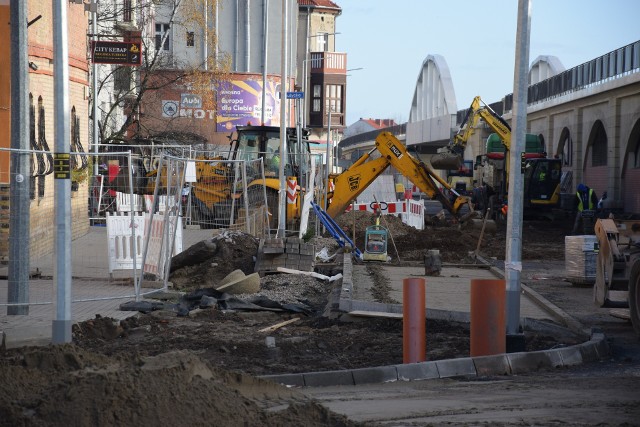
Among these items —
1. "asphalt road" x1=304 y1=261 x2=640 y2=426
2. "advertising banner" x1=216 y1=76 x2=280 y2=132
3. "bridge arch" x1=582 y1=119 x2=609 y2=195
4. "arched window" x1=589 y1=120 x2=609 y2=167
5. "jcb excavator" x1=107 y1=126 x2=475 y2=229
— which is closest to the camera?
"asphalt road" x1=304 y1=261 x2=640 y2=426

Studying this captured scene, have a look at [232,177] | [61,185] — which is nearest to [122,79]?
[232,177]

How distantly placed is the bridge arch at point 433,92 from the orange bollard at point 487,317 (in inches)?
2988

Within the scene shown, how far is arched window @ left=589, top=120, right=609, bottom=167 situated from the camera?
157 feet

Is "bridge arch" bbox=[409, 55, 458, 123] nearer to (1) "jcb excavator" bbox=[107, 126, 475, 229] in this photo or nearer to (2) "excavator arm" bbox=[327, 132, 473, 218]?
(1) "jcb excavator" bbox=[107, 126, 475, 229]

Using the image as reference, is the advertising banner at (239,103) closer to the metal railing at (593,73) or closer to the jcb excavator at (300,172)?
the metal railing at (593,73)

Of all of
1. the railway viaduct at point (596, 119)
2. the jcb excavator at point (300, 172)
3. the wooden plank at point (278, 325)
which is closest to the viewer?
the wooden plank at point (278, 325)

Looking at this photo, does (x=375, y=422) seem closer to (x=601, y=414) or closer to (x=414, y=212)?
(x=601, y=414)

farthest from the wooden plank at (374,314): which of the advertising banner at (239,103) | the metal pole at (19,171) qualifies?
the advertising banner at (239,103)

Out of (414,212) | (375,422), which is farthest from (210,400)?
(414,212)

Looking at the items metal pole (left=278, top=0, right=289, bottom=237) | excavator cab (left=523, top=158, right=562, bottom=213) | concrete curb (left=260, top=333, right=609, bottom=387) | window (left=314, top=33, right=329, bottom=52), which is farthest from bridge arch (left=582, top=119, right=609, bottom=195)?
window (left=314, top=33, right=329, bottom=52)

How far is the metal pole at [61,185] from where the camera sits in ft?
31.7

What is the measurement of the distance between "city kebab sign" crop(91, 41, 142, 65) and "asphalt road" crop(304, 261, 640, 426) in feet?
51.0

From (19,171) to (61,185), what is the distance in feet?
10.2

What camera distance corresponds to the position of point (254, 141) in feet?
102
